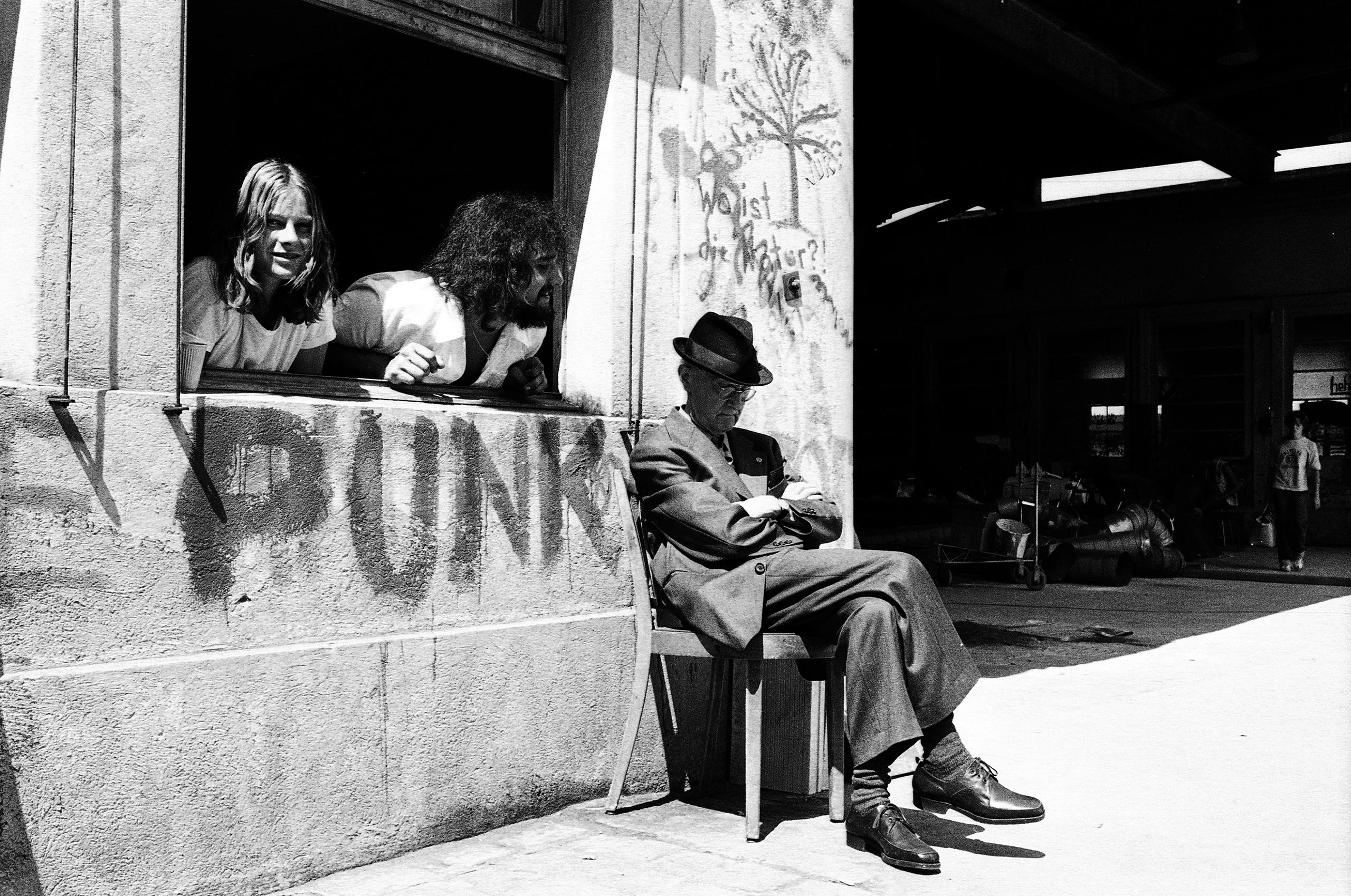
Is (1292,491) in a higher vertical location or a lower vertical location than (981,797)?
higher

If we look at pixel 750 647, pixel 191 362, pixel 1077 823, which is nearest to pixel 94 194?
pixel 191 362

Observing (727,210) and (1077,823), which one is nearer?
(1077,823)

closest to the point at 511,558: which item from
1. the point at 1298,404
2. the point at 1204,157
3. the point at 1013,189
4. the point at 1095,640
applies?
the point at 1095,640

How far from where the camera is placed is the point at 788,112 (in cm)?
483

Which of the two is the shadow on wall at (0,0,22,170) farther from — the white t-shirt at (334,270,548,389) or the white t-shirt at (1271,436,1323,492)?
the white t-shirt at (1271,436,1323,492)

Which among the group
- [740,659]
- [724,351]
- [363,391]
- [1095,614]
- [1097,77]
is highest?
[1097,77]

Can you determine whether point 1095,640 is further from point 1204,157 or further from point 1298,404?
point 1298,404

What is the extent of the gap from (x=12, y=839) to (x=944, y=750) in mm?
2435

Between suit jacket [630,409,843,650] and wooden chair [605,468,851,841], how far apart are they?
62mm

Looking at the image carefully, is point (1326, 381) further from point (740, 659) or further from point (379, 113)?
point (740, 659)

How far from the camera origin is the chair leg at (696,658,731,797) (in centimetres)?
443

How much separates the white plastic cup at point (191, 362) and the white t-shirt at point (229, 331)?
1.4 inches

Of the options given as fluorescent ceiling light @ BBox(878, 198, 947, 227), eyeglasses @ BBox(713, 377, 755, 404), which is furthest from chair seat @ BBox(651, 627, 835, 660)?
fluorescent ceiling light @ BBox(878, 198, 947, 227)

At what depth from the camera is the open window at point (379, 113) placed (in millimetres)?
4004
